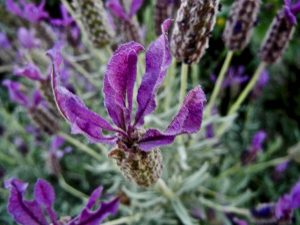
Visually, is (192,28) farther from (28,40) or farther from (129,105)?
(28,40)

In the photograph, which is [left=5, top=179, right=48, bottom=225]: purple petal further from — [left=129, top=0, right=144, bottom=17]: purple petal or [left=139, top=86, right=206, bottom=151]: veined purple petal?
[left=129, top=0, right=144, bottom=17]: purple petal

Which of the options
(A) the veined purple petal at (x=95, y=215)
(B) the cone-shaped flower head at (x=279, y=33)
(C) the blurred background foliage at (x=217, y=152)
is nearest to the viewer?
(A) the veined purple petal at (x=95, y=215)

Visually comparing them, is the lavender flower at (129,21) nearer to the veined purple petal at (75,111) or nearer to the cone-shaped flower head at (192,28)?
the cone-shaped flower head at (192,28)

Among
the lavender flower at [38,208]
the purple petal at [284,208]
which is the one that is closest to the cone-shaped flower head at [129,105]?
the lavender flower at [38,208]

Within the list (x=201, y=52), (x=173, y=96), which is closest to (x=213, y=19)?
(x=201, y=52)

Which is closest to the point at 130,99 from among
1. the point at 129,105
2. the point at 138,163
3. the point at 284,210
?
the point at 129,105

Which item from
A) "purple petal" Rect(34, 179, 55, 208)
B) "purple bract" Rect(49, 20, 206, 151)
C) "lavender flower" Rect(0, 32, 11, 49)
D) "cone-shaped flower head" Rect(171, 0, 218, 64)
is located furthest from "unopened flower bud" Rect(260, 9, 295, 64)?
"lavender flower" Rect(0, 32, 11, 49)
